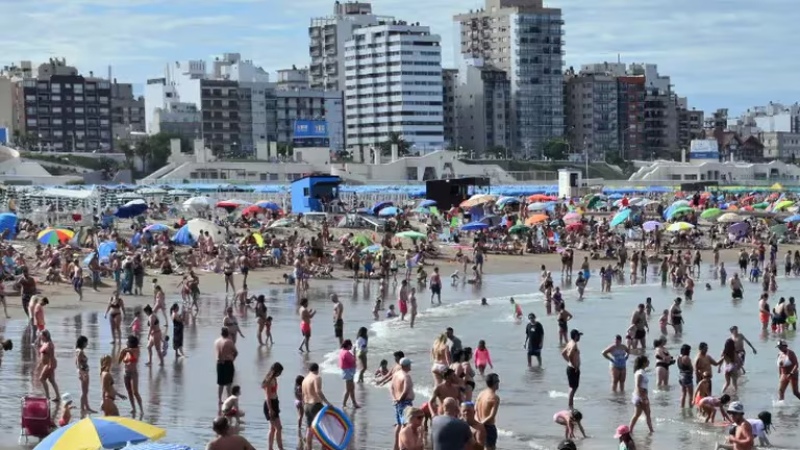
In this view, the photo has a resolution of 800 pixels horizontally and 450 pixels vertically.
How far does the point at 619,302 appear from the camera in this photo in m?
35.9

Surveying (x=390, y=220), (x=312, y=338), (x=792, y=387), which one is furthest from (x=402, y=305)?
(x=390, y=220)

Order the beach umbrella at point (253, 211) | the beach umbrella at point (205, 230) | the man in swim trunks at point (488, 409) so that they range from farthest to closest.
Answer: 1. the beach umbrella at point (253, 211)
2. the beach umbrella at point (205, 230)
3. the man in swim trunks at point (488, 409)

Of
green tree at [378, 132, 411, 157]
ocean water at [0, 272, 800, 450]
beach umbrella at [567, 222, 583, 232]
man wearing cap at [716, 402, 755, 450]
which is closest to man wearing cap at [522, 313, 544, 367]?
ocean water at [0, 272, 800, 450]

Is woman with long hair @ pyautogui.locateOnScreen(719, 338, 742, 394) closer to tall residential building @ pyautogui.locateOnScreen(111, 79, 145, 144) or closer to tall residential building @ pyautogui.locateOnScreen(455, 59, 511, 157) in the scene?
tall residential building @ pyautogui.locateOnScreen(455, 59, 511, 157)

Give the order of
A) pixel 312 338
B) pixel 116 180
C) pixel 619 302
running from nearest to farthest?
pixel 312 338
pixel 619 302
pixel 116 180

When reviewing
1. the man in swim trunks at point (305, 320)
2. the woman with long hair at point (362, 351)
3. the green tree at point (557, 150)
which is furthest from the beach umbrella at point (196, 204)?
the green tree at point (557, 150)

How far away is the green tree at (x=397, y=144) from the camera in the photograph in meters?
136

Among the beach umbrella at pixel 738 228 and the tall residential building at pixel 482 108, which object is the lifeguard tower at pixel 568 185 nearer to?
the beach umbrella at pixel 738 228

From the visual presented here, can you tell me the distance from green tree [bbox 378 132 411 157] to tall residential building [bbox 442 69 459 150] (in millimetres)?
13432

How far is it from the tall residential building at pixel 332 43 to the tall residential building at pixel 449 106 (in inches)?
413

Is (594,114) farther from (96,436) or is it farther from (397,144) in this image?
(96,436)

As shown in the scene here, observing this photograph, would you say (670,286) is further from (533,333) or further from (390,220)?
(533,333)

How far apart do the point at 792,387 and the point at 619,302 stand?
16488 mm

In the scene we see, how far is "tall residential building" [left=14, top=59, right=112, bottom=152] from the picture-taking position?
13588cm
